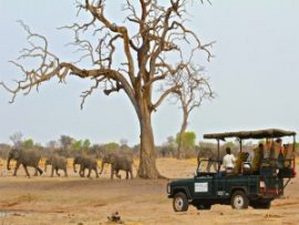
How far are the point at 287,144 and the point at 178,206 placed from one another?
4043 mm

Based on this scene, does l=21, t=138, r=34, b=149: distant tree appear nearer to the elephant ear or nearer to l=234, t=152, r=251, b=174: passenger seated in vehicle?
the elephant ear

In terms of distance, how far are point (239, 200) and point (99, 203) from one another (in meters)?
10.6

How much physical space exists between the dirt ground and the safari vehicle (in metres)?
0.49

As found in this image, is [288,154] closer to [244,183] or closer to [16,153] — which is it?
[244,183]

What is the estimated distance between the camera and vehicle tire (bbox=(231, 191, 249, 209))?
1058 inches

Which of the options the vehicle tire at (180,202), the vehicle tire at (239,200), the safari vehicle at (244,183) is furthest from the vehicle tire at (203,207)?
the vehicle tire at (239,200)

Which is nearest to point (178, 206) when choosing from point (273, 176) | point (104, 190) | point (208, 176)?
point (208, 176)

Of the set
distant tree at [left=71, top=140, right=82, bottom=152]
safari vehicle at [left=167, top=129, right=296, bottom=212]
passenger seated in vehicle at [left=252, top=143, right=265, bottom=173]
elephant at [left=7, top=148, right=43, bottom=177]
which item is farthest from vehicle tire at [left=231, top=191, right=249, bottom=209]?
distant tree at [left=71, top=140, right=82, bottom=152]

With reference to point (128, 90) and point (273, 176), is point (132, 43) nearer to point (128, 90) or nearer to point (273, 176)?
point (128, 90)

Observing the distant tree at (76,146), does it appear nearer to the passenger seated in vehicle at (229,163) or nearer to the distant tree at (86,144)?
the distant tree at (86,144)

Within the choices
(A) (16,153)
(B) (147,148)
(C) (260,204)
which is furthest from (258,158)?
(A) (16,153)

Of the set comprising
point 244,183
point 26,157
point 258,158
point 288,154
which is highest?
point 26,157

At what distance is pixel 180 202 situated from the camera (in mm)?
28453

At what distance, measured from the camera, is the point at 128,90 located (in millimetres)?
43281
